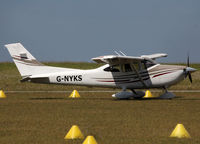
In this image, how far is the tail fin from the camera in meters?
25.4

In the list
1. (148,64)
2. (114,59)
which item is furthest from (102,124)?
(148,64)

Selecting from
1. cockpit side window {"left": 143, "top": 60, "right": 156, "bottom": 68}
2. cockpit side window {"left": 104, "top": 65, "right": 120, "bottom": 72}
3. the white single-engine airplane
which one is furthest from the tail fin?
cockpit side window {"left": 143, "top": 60, "right": 156, "bottom": 68}

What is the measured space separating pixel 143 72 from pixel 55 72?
5.47m

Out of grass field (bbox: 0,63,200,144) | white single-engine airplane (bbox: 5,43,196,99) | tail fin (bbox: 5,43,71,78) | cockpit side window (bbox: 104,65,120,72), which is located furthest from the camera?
tail fin (bbox: 5,43,71,78)

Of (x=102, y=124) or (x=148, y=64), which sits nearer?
(x=102, y=124)

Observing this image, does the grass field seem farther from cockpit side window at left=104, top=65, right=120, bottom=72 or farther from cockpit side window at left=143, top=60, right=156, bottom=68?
cockpit side window at left=104, top=65, right=120, bottom=72

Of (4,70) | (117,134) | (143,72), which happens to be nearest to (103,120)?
(117,134)

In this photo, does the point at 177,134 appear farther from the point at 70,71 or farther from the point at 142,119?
the point at 70,71

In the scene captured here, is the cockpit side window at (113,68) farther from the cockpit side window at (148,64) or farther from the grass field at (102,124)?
the grass field at (102,124)

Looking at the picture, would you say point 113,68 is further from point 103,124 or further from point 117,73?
point 103,124

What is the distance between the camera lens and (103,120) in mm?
14844

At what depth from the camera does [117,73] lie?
Result: 24.7m

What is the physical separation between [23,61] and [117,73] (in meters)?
5.75

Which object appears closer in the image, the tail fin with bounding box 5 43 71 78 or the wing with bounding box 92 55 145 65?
the wing with bounding box 92 55 145 65
